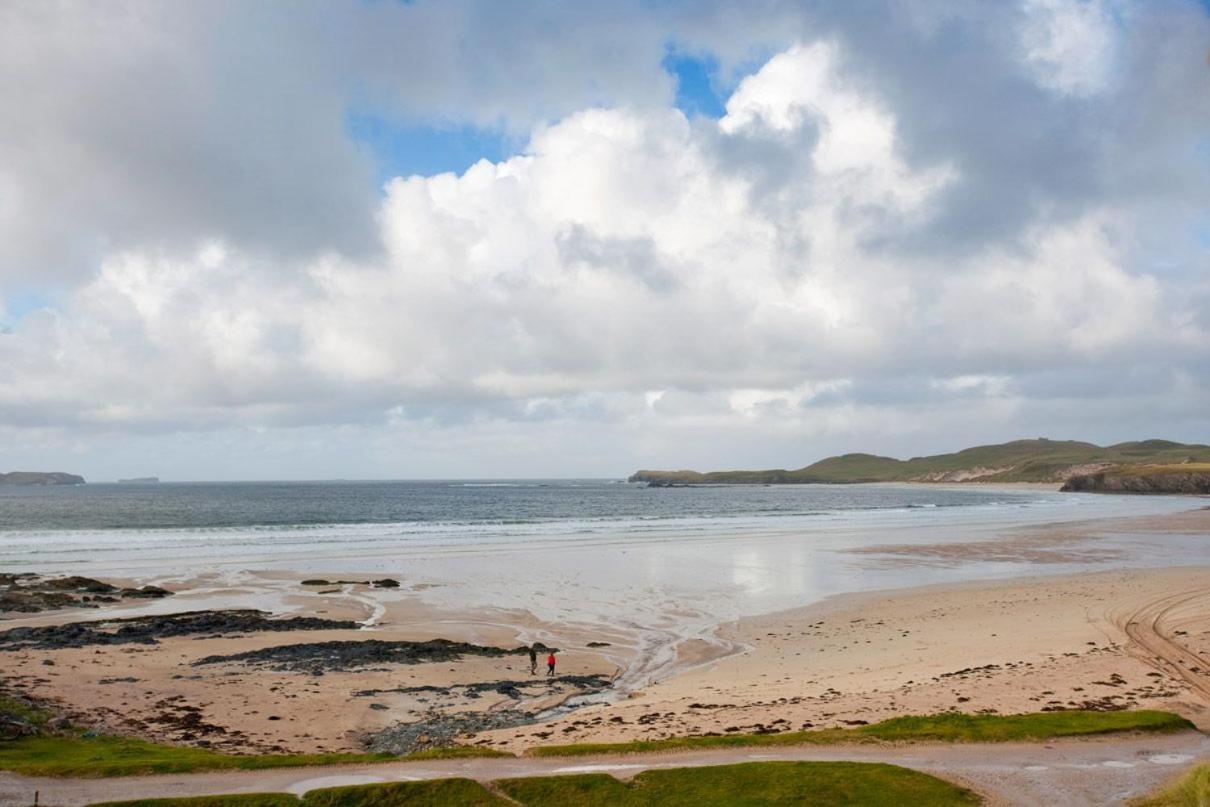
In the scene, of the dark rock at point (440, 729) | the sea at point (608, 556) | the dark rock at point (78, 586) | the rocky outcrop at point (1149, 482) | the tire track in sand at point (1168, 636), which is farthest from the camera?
the rocky outcrop at point (1149, 482)

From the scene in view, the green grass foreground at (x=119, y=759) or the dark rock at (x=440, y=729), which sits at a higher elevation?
the green grass foreground at (x=119, y=759)

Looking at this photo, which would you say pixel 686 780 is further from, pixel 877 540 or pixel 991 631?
pixel 877 540

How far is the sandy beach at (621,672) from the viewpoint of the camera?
16031 millimetres

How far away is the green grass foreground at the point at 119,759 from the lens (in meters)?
11.8

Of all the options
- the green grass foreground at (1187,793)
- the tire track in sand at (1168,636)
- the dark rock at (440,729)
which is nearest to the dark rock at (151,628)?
the dark rock at (440,729)

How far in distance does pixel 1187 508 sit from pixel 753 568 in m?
84.7

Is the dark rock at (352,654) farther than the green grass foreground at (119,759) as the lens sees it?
Yes

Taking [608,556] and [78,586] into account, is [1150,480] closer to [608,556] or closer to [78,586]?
[608,556]

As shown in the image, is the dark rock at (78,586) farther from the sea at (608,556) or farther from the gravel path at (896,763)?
the gravel path at (896,763)

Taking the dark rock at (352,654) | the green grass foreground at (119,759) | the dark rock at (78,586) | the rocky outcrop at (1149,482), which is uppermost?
the green grass foreground at (119,759)

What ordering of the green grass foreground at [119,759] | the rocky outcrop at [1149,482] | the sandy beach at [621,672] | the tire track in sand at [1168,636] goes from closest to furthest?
the green grass foreground at [119,759]
the sandy beach at [621,672]
the tire track in sand at [1168,636]
the rocky outcrop at [1149,482]

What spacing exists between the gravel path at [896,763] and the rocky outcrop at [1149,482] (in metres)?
154

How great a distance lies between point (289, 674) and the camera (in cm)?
2109

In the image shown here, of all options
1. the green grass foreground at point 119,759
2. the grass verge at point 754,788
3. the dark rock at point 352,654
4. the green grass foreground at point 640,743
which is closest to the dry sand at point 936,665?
the green grass foreground at point 640,743
